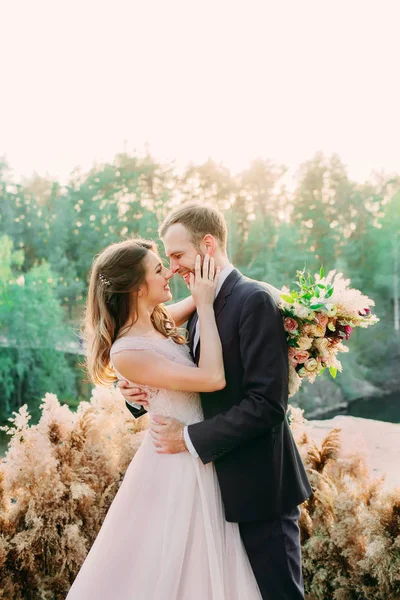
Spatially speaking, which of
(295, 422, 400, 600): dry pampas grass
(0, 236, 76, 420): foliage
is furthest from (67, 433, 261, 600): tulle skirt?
(0, 236, 76, 420): foliage

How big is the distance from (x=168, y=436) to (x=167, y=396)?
163 millimetres

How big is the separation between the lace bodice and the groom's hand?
44mm

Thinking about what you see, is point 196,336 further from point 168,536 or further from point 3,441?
point 3,441

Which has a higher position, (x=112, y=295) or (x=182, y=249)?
(x=182, y=249)

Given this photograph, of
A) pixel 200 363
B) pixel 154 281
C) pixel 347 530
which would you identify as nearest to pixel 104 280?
pixel 154 281

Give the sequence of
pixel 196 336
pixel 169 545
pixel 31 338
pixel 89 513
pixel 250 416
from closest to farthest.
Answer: pixel 250 416
pixel 169 545
pixel 196 336
pixel 89 513
pixel 31 338

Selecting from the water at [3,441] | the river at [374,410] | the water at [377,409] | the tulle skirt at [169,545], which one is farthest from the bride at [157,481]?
the water at [377,409]

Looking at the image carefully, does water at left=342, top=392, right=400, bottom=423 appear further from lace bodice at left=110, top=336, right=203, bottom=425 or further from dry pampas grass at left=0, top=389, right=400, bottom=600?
lace bodice at left=110, top=336, right=203, bottom=425

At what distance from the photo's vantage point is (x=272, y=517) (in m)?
2.16

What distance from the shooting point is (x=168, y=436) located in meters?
2.22

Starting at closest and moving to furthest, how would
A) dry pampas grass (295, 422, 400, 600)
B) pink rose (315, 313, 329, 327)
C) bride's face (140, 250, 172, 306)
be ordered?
pink rose (315, 313, 329, 327) < bride's face (140, 250, 172, 306) < dry pampas grass (295, 422, 400, 600)

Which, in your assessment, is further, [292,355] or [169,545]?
[292,355]

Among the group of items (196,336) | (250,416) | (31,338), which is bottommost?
(31,338)

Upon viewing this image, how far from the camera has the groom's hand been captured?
2.21m
